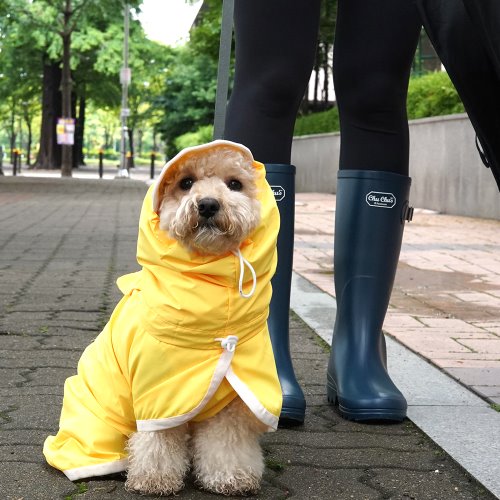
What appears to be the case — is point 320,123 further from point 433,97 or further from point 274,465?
point 274,465

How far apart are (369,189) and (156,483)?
132cm

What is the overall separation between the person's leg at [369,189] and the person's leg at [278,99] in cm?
17

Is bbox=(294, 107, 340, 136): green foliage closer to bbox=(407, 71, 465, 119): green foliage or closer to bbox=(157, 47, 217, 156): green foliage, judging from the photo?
bbox=(407, 71, 465, 119): green foliage

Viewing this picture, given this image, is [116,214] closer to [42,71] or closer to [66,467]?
[66,467]

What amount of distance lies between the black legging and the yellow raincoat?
0.68m

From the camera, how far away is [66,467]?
2.42 meters

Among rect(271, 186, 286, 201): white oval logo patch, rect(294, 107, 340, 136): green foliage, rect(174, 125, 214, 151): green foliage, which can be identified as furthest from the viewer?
rect(174, 125, 214, 151): green foliage

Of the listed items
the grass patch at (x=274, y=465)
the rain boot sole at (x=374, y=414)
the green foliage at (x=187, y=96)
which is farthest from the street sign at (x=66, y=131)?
the grass patch at (x=274, y=465)

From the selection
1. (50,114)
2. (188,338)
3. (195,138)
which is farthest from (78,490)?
(50,114)

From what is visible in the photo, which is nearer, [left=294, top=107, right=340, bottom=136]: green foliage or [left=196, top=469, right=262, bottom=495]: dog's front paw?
[left=196, top=469, right=262, bottom=495]: dog's front paw

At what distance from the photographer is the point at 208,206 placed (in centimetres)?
215

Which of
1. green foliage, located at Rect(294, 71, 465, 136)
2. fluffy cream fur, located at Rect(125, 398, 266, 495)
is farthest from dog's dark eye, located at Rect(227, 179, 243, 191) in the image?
green foliage, located at Rect(294, 71, 465, 136)

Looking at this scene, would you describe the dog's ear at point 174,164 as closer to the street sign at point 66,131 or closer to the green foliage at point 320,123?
the green foliage at point 320,123

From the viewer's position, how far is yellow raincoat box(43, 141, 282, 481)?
7.36 ft
